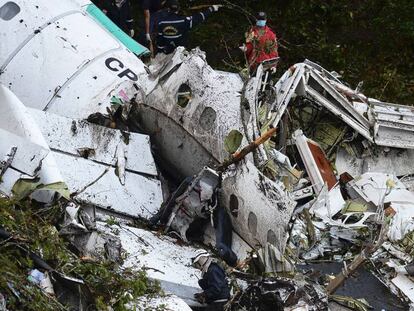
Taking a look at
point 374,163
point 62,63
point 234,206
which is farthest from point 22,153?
point 374,163

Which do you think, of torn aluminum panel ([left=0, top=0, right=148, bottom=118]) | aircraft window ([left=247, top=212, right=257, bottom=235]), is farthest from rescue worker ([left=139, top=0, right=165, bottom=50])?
aircraft window ([left=247, top=212, right=257, bottom=235])

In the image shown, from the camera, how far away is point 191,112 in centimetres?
846

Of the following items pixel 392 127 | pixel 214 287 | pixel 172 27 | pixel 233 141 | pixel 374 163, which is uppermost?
pixel 172 27

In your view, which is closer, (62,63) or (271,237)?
(271,237)

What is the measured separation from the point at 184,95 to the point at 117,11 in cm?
309

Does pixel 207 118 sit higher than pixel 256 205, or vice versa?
pixel 207 118

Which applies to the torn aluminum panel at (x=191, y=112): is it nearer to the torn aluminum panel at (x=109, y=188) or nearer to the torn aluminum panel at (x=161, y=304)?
the torn aluminum panel at (x=109, y=188)

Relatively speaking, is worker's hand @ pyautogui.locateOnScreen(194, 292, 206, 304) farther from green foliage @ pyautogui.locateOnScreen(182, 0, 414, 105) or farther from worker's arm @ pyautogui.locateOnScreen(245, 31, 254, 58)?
green foliage @ pyautogui.locateOnScreen(182, 0, 414, 105)

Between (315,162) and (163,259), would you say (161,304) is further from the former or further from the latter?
(315,162)

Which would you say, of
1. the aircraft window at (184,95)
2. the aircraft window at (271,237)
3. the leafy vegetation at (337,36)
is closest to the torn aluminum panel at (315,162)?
the aircraft window at (184,95)

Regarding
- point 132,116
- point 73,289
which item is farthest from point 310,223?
point 73,289

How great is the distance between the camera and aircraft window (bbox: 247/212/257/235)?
25.0 feet

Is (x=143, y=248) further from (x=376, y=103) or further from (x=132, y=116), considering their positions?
(x=376, y=103)

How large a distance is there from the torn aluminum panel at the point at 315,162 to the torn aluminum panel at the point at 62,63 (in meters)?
1.65
